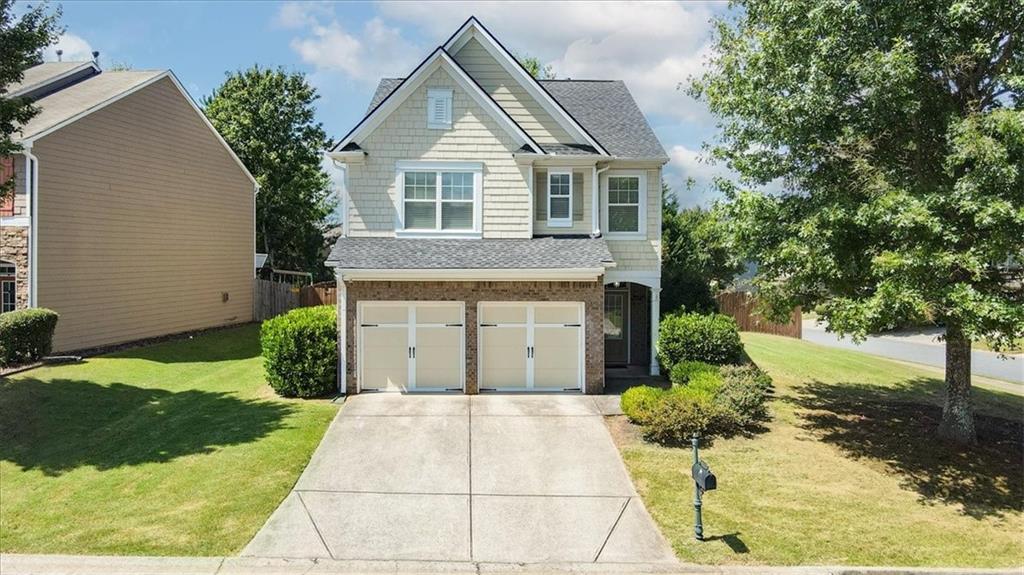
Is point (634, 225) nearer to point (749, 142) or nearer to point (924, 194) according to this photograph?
point (749, 142)

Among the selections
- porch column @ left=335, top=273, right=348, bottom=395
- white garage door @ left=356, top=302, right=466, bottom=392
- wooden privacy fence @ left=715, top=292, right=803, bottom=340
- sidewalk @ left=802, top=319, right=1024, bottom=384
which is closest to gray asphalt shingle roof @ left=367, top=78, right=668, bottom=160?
porch column @ left=335, top=273, right=348, bottom=395

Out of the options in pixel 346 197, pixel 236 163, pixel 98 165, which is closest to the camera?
pixel 346 197

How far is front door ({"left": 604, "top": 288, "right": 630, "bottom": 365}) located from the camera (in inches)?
718

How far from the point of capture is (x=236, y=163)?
25.8m

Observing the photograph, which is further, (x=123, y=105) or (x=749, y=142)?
(x=123, y=105)

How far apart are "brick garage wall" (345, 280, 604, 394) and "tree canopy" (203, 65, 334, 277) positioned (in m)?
22.5

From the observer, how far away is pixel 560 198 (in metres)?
16.3

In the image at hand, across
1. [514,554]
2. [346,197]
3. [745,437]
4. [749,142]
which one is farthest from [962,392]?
[346,197]

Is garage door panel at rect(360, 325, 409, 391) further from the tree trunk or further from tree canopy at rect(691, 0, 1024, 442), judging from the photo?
the tree trunk

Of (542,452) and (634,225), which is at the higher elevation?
(634,225)

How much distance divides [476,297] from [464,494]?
5.94 m

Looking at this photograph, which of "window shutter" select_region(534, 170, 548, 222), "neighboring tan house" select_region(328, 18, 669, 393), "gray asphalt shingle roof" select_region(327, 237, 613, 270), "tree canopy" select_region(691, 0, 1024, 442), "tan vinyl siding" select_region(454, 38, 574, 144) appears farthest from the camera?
"tan vinyl siding" select_region(454, 38, 574, 144)

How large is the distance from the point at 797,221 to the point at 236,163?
23.1m

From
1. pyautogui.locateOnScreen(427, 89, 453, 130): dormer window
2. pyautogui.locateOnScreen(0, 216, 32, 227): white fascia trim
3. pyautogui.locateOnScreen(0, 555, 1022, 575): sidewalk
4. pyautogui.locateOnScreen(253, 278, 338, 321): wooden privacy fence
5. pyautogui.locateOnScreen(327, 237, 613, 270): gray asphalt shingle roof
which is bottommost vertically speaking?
pyautogui.locateOnScreen(0, 555, 1022, 575): sidewalk
